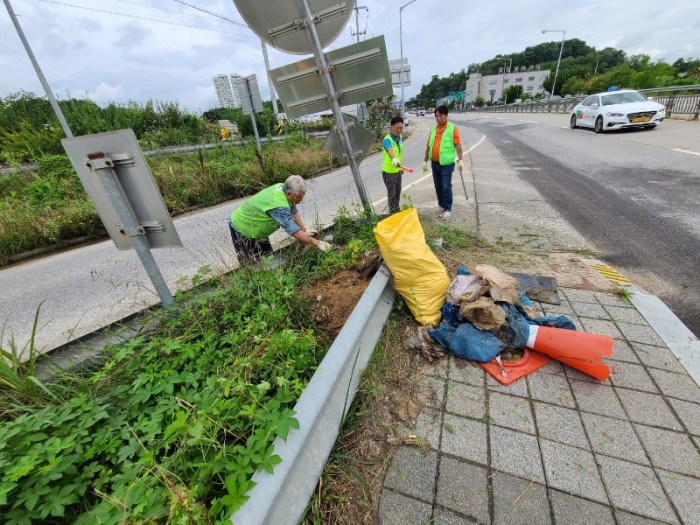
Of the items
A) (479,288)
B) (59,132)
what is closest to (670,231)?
(479,288)

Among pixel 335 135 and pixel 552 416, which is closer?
pixel 552 416

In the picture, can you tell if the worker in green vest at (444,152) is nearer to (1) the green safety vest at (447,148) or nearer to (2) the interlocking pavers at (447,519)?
(1) the green safety vest at (447,148)

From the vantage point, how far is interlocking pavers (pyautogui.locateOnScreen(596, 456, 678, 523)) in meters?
1.30

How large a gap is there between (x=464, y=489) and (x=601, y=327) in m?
1.75

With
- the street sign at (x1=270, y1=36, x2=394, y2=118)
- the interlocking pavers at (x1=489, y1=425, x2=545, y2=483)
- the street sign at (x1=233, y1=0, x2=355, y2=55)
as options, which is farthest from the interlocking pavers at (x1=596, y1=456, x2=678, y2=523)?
the street sign at (x1=233, y1=0, x2=355, y2=55)

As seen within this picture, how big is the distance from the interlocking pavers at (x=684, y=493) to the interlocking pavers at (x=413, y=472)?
0.99 metres

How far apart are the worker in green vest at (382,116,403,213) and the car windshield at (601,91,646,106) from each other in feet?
43.6

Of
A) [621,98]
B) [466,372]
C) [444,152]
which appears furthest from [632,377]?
[621,98]

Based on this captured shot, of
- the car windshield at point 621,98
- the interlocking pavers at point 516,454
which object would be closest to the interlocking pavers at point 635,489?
the interlocking pavers at point 516,454

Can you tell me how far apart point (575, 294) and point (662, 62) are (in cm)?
4151

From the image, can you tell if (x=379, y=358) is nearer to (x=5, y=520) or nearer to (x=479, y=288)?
(x=479, y=288)

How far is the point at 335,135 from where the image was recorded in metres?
3.62

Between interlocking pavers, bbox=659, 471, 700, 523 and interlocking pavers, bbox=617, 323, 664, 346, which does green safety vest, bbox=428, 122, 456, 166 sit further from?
interlocking pavers, bbox=659, 471, 700, 523

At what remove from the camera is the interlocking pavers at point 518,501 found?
131 centimetres
